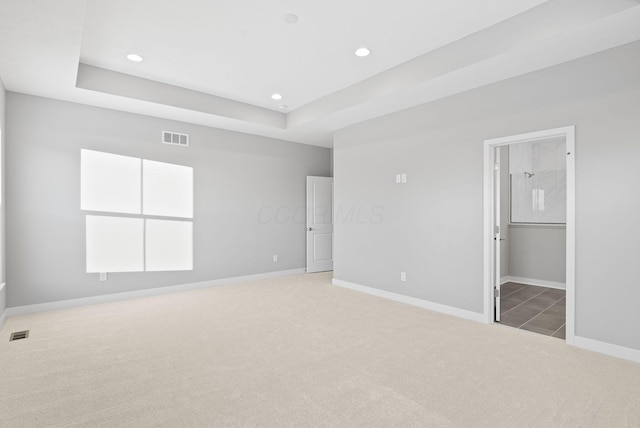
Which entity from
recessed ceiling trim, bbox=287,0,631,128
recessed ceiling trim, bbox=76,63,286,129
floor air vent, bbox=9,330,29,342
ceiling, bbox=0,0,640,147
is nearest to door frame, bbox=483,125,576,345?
ceiling, bbox=0,0,640,147

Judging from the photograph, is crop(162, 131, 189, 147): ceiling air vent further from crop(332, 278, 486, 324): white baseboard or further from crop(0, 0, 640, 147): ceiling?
crop(332, 278, 486, 324): white baseboard

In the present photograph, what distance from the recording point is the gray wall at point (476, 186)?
2.74 metres

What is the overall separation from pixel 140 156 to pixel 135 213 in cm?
83

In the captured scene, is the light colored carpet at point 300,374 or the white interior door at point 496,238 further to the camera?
the white interior door at point 496,238

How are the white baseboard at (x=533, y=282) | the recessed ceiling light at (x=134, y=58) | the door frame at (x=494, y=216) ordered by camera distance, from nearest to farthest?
the door frame at (x=494, y=216) → the recessed ceiling light at (x=134, y=58) → the white baseboard at (x=533, y=282)

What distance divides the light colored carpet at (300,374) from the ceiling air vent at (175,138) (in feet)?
8.41

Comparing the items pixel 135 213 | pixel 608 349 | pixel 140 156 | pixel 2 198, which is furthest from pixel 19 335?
pixel 608 349

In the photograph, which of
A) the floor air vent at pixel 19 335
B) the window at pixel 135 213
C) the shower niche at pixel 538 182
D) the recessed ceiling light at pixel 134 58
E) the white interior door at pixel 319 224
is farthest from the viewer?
the white interior door at pixel 319 224

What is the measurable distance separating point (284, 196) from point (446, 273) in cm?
345

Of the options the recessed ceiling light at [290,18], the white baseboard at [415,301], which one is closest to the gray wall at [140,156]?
the white baseboard at [415,301]

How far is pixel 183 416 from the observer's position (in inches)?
77.1

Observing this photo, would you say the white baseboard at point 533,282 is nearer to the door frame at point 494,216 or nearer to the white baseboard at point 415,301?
the white baseboard at point 415,301

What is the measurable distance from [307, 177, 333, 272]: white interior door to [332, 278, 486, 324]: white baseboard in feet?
3.97

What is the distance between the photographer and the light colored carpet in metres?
1.97
